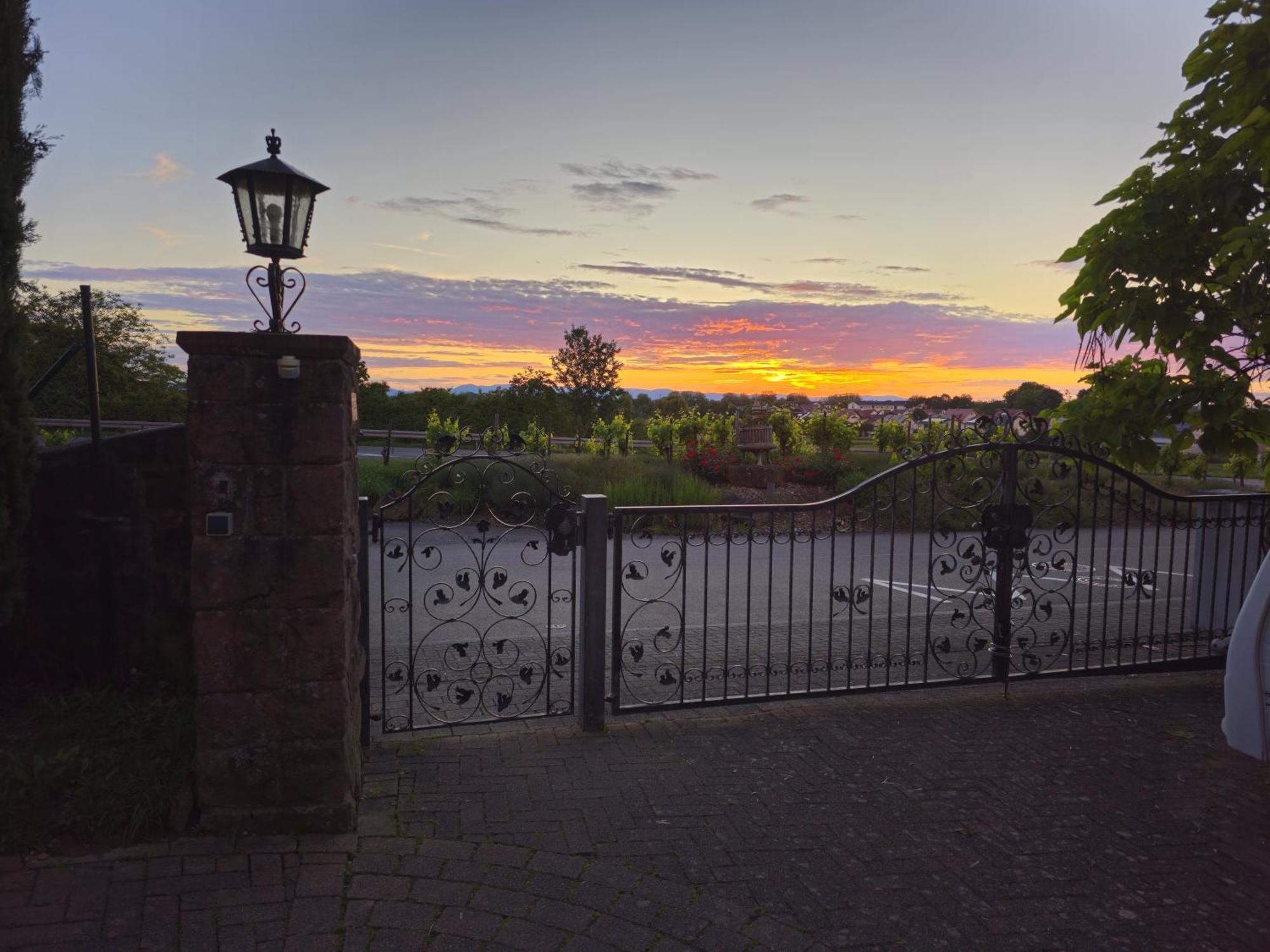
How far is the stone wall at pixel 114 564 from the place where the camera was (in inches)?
201

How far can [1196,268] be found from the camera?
591 centimetres

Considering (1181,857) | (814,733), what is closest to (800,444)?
(814,733)

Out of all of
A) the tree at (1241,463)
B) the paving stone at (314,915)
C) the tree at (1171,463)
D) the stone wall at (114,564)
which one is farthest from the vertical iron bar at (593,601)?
the tree at (1171,463)

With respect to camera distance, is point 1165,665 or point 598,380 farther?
point 598,380

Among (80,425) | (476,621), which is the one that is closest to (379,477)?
(476,621)

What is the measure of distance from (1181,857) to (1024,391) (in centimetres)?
1907

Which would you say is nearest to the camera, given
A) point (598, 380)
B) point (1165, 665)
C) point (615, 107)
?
point (1165, 665)

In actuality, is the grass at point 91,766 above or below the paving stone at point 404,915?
above

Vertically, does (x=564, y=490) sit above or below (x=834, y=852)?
above

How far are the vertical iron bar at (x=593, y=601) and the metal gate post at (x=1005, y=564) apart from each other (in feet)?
9.16

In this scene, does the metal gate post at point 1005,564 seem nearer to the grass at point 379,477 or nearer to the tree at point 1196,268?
the tree at point 1196,268

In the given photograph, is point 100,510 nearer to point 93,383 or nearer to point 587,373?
point 93,383

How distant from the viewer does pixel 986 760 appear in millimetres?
4879

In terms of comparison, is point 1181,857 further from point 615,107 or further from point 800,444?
point 800,444
